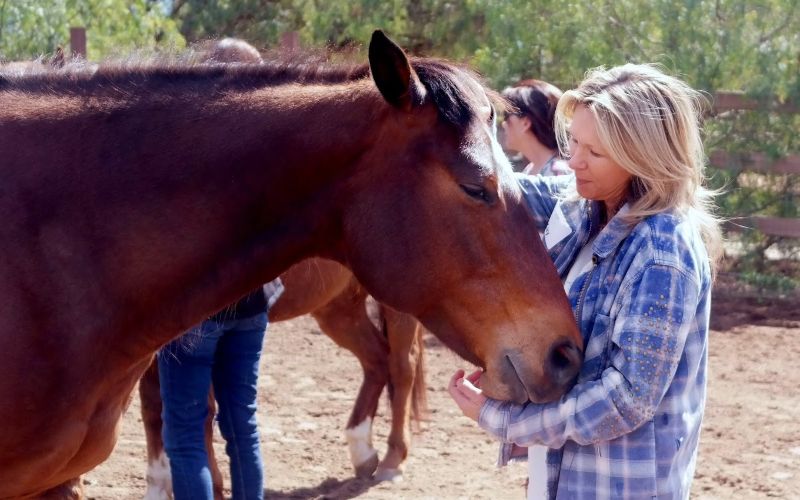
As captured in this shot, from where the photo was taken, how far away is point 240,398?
12.8ft

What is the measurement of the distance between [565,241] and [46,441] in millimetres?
1464

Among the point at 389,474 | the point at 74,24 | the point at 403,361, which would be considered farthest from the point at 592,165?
the point at 74,24

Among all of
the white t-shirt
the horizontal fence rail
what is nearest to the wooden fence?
the horizontal fence rail

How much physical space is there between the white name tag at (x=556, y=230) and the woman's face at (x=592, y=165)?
→ 201 mm

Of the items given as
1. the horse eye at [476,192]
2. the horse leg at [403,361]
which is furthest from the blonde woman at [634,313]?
the horse leg at [403,361]

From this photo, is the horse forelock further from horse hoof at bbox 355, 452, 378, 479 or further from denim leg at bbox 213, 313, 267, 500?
horse hoof at bbox 355, 452, 378, 479

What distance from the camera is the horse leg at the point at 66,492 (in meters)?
3.12

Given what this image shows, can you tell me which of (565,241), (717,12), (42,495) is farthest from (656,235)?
(717,12)

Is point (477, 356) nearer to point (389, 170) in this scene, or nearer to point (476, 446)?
point (389, 170)

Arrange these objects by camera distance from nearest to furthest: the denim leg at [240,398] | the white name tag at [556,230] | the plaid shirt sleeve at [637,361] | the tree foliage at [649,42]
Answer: the plaid shirt sleeve at [637,361] → the white name tag at [556,230] → the denim leg at [240,398] → the tree foliage at [649,42]

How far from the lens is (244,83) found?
2697mm

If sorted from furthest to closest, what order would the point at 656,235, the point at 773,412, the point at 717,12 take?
the point at 717,12 → the point at 773,412 → the point at 656,235

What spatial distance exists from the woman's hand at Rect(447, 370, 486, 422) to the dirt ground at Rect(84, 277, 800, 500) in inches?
99.2

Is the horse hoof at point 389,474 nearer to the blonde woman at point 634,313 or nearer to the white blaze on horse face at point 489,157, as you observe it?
the blonde woman at point 634,313
